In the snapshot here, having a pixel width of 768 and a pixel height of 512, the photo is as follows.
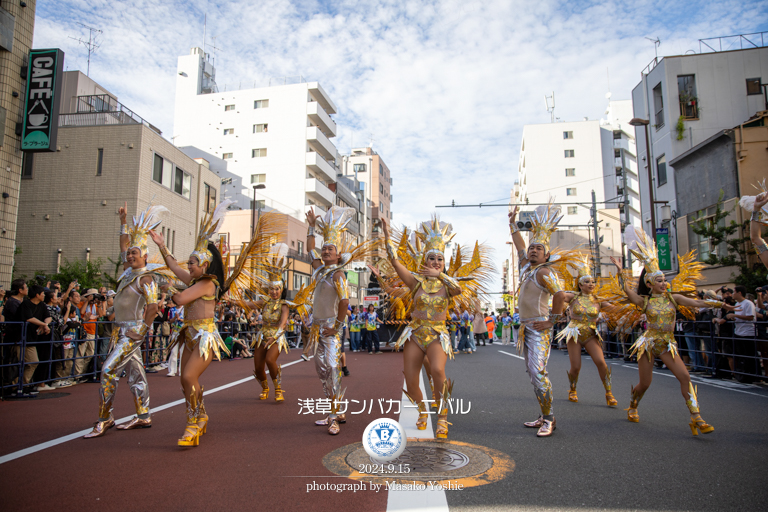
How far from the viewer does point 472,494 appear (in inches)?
137

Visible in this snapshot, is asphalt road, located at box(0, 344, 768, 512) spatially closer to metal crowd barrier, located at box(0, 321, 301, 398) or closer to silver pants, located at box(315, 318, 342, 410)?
silver pants, located at box(315, 318, 342, 410)

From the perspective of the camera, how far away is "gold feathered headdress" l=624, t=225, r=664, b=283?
6.18 meters

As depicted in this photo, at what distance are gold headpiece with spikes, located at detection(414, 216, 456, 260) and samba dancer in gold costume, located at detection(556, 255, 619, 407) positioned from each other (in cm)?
267

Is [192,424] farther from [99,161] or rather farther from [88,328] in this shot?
[99,161]

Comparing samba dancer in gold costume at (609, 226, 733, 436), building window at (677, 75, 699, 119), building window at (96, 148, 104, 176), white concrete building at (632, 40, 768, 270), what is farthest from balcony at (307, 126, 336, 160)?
samba dancer in gold costume at (609, 226, 733, 436)

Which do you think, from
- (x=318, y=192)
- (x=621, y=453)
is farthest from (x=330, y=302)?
(x=318, y=192)

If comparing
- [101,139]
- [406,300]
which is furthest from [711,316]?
[101,139]

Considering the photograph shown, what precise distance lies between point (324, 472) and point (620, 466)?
2441 millimetres

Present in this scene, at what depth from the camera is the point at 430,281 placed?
541 centimetres

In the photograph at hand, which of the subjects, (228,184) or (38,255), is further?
(228,184)

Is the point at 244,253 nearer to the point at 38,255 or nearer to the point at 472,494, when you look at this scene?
the point at 472,494

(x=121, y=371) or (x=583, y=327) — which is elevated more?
(x=583, y=327)

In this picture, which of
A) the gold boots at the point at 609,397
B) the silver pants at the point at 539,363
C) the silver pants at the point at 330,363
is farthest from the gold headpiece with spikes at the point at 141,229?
the gold boots at the point at 609,397

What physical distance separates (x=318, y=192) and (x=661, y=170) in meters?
28.5
